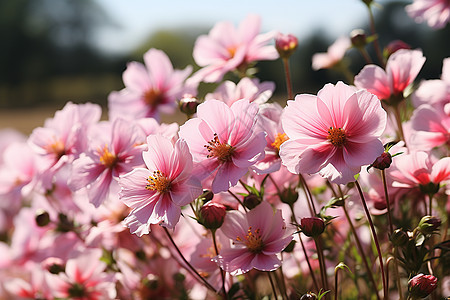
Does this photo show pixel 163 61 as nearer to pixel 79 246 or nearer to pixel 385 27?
pixel 79 246

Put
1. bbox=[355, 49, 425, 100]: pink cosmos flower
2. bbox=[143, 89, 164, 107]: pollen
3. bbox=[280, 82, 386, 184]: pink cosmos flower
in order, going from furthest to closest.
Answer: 1. bbox=[143, 89, 164, 107]: pollen
2. bbox=[355, 49, 425, 100]: pink cosmos flower
3. bbox=[280, 82, 386, 184]: pink cosmos flower

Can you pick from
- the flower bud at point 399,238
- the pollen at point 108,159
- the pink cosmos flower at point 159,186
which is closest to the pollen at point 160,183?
the pink cosmos flower at point 159,186

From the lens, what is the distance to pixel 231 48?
33.5 inches

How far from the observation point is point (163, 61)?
34.0 inches

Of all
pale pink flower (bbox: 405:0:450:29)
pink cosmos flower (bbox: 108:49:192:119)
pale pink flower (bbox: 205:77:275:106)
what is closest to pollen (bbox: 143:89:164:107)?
pink cosmos flower (bbox: 108:49:192:119)

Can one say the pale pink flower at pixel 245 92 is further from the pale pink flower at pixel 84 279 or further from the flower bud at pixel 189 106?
the pale pink flower at pixel 84 279

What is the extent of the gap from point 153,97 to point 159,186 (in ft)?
1.17

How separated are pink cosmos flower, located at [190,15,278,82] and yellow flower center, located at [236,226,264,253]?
0.87 feet

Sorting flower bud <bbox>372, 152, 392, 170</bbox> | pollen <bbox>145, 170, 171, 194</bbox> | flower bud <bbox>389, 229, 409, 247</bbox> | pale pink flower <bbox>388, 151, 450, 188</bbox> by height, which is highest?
pollen <bbox>145, 170, 171, 194</bbox>

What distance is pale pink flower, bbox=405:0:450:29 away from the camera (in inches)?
33.3

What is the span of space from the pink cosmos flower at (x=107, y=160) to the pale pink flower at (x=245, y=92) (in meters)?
0.10

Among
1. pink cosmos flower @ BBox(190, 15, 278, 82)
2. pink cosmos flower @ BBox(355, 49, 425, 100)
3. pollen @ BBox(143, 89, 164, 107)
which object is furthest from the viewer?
pollen @ BBox(143, 89, 164, 107)

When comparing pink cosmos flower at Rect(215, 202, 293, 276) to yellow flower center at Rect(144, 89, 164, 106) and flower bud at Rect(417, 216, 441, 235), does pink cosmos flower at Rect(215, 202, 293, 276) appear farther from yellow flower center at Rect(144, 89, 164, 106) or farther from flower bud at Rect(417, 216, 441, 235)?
yellow flower center at Rect(144, 89, 164, 106)

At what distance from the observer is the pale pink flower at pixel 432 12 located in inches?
33.3
